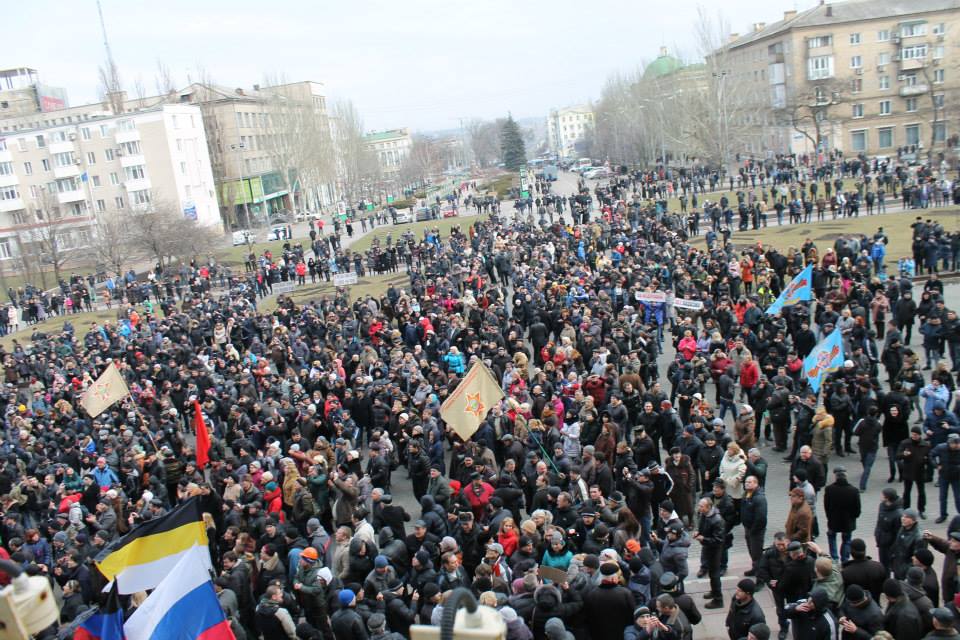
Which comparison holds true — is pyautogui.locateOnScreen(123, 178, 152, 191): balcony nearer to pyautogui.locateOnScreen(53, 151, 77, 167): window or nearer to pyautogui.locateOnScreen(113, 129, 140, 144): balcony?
pyautogui.locateOnScreen(113, 129, 140, 144): balcony

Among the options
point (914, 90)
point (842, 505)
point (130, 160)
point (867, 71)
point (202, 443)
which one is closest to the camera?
point (842, 505)

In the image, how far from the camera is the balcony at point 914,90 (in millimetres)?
65500

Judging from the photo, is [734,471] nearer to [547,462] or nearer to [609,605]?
[547,462]

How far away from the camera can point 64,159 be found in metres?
64.6

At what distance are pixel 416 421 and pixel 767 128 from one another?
66634 mm

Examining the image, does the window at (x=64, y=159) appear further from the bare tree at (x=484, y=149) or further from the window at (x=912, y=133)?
the bare tree at (x=484, y=149)

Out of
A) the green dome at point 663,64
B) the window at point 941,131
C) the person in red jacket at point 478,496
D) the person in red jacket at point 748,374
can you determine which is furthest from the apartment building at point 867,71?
the person in red jacket at point 478,496

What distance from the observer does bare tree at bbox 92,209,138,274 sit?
42281 millimetres

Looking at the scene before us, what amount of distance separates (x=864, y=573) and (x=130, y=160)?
6624 centimetres

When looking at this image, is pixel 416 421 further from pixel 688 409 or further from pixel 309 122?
pixel 309 122

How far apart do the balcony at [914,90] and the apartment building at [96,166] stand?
191 ft

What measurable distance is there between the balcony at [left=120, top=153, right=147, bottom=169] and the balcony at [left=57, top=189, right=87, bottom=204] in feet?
15.8

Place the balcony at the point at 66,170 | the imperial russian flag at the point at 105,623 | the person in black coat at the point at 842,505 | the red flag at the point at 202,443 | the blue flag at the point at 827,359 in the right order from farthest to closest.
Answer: the balcony at the point at 66,170 → the red flag at the point at 202,443 → the blue flag at the point at 827,359 → the person in black coat at the point at 842,505 → the imperial russian flag at the point at 105,623

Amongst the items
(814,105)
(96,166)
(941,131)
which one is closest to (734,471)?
(814,105)
